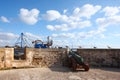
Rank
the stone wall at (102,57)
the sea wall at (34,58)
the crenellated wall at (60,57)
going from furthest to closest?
the stone wall at (102,57) → the crenellated wall at (60,57) → the sea wall at (34,58)

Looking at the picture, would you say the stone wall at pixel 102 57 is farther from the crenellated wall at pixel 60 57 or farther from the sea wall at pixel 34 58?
the sea wall at pixel 34 58

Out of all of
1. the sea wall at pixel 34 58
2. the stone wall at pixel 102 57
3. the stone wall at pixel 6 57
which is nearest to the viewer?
the stone wall at pixel 6 57

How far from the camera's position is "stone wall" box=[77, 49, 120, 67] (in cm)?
1672

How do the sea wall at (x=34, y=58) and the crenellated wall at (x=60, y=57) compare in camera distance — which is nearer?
the sea wall at (x=34, y=58)

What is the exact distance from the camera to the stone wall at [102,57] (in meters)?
16.7

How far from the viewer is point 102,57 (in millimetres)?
17203

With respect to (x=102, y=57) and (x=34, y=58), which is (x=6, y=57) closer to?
(x=34, y=58)

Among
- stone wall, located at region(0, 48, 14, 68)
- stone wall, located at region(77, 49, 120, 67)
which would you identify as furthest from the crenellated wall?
stone wall, located at region(0, 48, 14, 68)

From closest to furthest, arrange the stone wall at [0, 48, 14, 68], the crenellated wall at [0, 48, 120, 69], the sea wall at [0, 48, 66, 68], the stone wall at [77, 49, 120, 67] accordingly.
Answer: the stone wall at [0, 48, 14, 68] → the sea wall at [0, 48, 66, 68] → the crenellated wall at [0, 48, 120, 69] → the stone wall at [77, 49, 120, 67]

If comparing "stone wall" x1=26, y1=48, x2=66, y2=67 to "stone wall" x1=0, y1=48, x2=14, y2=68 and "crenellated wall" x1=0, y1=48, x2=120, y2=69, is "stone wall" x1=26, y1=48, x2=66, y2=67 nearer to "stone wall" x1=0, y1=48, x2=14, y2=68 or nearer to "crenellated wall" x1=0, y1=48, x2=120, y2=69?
"crenellated wall" x1=0, y1=48, x2=120, y2=69

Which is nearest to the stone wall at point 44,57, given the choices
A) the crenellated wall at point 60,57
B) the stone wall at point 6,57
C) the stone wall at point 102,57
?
the crenellated wall at point 60,57

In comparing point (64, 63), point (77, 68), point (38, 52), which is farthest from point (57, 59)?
point (77, 68)

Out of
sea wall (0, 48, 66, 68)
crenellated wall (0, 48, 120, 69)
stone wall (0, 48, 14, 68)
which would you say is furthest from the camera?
crenellated wall (0, 48, 120, 69)

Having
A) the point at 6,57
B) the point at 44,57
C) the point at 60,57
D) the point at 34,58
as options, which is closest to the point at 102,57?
the point at 60,57
